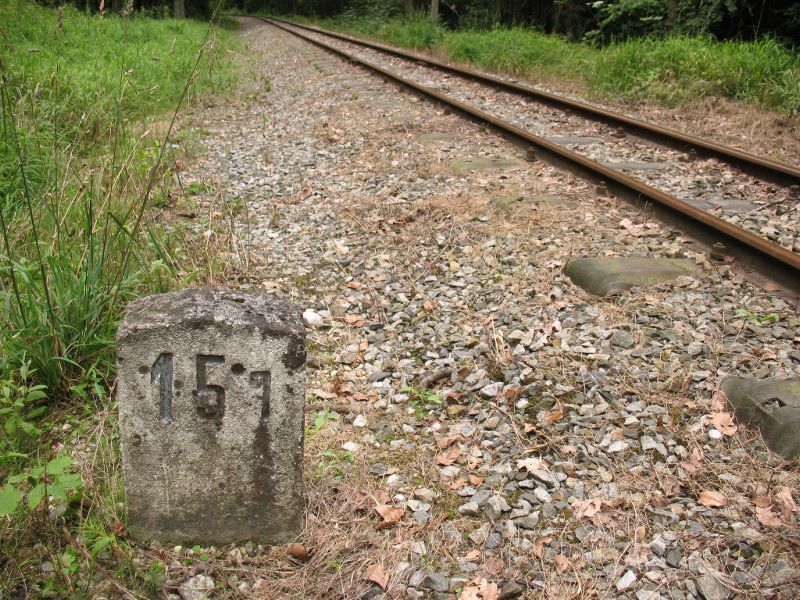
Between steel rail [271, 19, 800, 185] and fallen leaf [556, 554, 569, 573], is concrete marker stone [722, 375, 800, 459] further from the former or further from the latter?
steel rail [271, 19, 800, 185]

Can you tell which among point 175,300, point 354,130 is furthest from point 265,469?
point 354,130

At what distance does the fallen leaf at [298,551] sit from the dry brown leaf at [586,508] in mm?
1009

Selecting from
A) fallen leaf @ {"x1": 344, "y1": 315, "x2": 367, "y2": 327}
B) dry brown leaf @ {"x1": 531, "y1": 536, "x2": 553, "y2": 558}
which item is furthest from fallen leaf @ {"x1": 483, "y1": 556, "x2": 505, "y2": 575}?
fallen leaf @ {"x1": 344, "y1": 315, "x2": 367, "y2": 327}

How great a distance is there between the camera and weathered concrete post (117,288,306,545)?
2211mm

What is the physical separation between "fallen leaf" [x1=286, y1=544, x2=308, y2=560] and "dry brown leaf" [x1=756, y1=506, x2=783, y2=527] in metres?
1.62

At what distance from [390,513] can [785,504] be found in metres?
1.42

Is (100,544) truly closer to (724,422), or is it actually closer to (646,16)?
(724,422)

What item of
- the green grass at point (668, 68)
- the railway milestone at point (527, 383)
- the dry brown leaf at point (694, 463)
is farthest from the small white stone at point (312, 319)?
the green grass at point (668, 68)

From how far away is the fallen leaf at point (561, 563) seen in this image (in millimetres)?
2299

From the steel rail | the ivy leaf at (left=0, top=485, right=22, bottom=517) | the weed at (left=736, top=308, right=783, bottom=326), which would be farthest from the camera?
the steel rail

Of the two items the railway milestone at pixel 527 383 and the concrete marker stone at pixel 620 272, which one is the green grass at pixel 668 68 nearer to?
the railway milestone at pixel 527 383

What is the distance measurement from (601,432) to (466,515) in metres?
0.71

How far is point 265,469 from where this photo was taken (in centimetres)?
239

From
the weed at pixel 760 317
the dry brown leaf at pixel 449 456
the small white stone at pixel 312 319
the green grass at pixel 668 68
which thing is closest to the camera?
the dry brown leaf at pixel 449 456
